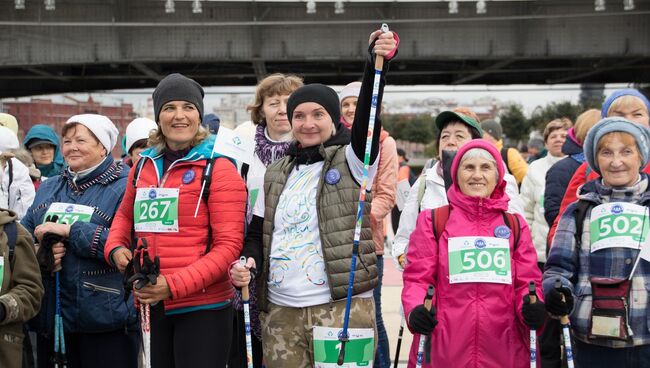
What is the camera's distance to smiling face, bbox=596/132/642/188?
131 inches

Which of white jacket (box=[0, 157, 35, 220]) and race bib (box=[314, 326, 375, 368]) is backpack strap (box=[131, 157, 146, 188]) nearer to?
race bib (box=[314, 326, 375, 368])

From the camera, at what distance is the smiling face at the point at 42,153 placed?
243 inches

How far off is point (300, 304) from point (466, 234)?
2.76 ft

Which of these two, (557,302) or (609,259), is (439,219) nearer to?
(557,302)

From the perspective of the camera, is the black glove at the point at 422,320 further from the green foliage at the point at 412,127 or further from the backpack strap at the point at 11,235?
the green foliage at the point at 412,127

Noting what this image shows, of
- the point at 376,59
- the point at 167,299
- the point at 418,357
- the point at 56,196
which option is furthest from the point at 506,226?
the point at 56,196

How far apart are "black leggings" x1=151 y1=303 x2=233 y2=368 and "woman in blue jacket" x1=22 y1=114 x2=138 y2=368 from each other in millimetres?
648

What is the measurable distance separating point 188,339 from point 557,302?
1685 millimetres

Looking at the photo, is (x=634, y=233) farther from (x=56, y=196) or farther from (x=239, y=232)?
(x=56, y=196)

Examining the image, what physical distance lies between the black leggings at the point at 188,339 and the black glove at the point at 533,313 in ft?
4.64

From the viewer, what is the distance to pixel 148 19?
17516 mm

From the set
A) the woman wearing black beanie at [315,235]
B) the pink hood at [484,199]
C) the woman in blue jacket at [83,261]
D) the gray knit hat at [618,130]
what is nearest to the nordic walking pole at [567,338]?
the pink hood at [484,199]

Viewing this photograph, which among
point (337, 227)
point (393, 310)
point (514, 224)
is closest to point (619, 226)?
point (514, 224)

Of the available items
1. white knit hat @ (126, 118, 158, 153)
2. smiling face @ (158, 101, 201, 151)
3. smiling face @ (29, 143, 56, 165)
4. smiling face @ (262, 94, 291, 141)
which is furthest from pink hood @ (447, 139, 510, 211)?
smiling face @ (29, 143, 56, 165)
